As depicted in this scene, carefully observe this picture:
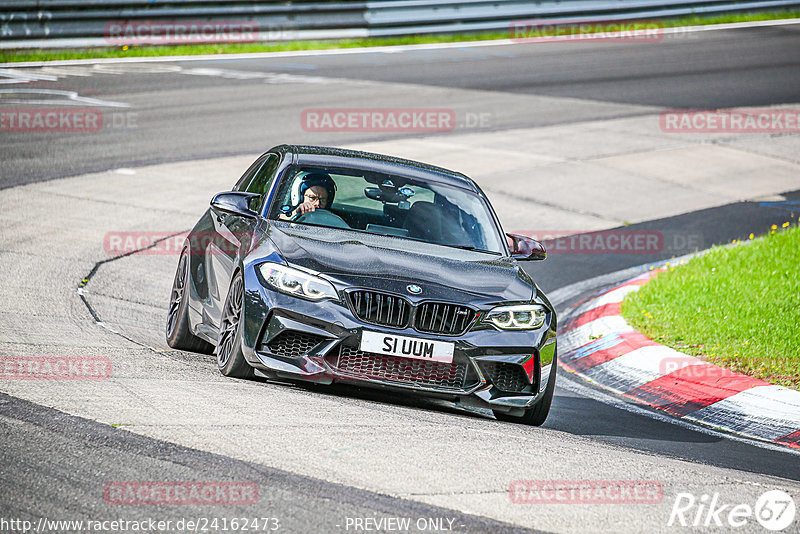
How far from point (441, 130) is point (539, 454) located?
44.3 feet

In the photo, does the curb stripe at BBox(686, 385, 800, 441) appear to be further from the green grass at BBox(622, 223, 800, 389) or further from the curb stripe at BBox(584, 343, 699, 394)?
the curb stripe at BBox(584, 343, 699, 394)

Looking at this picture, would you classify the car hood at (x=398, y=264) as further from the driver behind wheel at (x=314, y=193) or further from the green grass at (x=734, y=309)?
the green grass at (x=734, y=309)

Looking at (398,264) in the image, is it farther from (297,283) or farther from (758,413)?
(758,413)

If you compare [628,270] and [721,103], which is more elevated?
[721,103]

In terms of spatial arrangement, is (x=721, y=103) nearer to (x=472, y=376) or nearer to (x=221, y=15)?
(x=221, y=15)

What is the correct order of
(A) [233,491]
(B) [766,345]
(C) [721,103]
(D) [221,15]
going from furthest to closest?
(D) [221,15], (C) [721,103], (B) [766,345], (A) [233,491]

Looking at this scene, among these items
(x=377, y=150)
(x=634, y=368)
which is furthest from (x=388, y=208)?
(x=377, y=150)

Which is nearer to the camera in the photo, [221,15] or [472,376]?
[472,376]

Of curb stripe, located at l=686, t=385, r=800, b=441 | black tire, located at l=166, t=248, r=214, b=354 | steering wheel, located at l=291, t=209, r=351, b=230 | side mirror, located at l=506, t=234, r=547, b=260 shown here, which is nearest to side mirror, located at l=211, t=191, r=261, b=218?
steering wheel, located at l=291, t=209, r=351, b=230

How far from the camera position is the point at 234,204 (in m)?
7.25

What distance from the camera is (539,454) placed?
554 cm

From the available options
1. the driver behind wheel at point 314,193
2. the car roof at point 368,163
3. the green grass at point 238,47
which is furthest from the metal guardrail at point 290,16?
the driver behind wheel at point 314,193

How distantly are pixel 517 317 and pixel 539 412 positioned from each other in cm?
64

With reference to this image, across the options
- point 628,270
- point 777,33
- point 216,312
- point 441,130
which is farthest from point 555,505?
point 777,33
